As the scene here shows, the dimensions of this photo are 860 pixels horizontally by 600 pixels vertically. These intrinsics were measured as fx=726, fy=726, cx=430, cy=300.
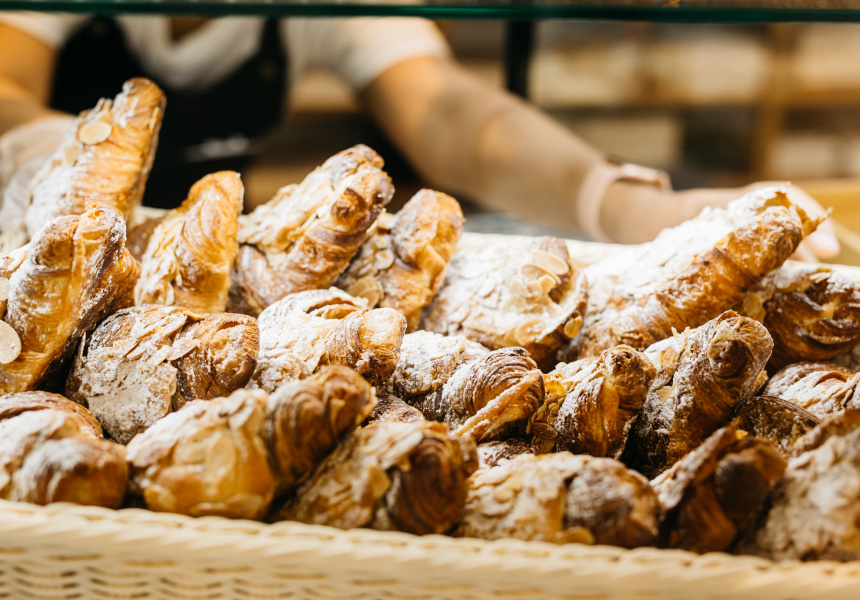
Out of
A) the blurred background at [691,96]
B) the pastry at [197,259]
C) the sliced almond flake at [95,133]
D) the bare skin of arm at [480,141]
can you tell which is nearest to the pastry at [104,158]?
the sliced almond flake at [95,133]

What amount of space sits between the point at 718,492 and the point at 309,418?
42cm

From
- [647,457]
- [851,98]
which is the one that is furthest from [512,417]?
[851,98]

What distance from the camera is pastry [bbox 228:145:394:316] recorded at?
1126mm

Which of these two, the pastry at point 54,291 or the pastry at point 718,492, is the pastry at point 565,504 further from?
the pastry at point 54,291

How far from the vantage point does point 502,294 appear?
1163 mm

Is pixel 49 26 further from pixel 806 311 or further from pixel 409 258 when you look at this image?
pixel 806 311

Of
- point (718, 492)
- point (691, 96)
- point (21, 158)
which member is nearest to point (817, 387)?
point (718, 492)

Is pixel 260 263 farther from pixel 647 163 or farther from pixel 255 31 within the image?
pixel 647 163

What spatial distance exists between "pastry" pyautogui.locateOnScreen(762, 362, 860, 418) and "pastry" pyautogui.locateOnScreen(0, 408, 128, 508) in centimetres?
84

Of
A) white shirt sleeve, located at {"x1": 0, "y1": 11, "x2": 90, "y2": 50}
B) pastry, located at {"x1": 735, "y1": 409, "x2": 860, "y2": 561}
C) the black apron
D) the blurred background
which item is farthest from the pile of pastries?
the blurred background

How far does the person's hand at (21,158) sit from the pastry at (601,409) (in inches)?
40.5

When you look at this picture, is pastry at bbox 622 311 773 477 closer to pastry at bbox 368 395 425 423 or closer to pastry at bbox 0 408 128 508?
pastry at bbox 368 395 425 423

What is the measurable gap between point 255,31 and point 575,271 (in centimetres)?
144

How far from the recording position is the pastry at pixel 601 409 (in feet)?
2.93
